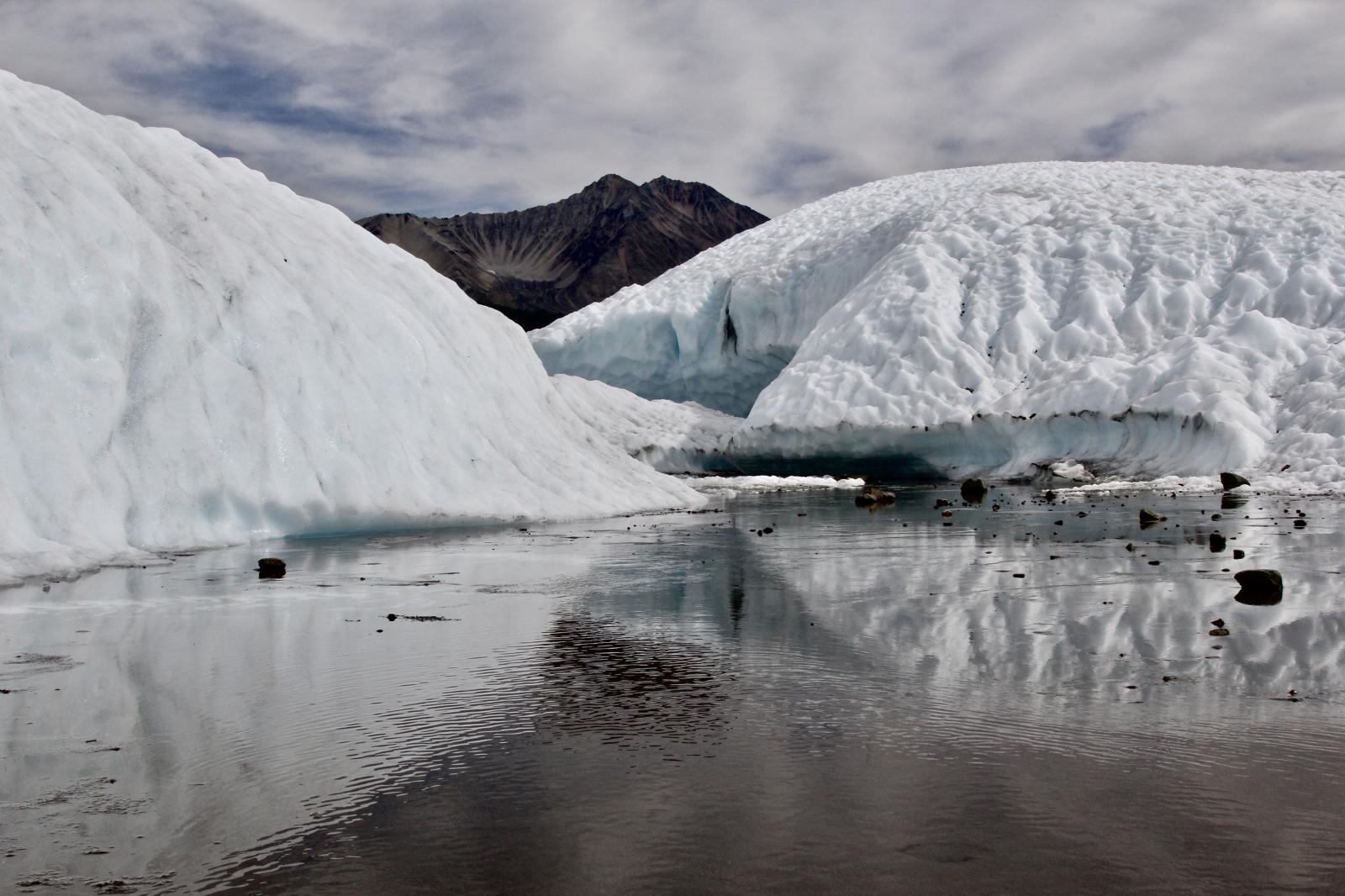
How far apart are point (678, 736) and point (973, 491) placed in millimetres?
22172

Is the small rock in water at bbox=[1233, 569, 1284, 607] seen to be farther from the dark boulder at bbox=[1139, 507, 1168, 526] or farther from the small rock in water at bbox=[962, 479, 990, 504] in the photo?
the small rock in water at bbox=[962, 479, 990, 504]

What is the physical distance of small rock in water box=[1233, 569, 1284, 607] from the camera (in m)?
8.27

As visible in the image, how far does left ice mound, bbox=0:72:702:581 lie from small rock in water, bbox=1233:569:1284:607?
10.4m

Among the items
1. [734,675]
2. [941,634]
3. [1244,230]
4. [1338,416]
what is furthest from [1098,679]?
[1244,230]

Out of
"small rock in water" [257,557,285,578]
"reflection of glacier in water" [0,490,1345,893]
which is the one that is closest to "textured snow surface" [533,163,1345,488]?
"reflection of glacier in water" [0,490,1345,893]

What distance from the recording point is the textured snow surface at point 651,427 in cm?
3494

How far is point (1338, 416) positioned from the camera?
902 inches

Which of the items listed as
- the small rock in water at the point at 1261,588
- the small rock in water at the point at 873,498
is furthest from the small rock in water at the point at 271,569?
the small rock in water at the point at 873,498

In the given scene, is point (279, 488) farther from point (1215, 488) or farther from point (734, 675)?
point (1215, 488)

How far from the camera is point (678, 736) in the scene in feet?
15.2

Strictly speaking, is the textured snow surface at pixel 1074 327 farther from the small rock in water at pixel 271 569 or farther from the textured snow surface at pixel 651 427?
the small rock in water at pixel 271 569

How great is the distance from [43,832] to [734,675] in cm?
342

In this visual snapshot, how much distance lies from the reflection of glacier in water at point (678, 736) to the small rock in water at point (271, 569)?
2.51 feet

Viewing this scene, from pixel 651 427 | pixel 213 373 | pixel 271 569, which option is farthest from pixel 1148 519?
pixel 651 427
